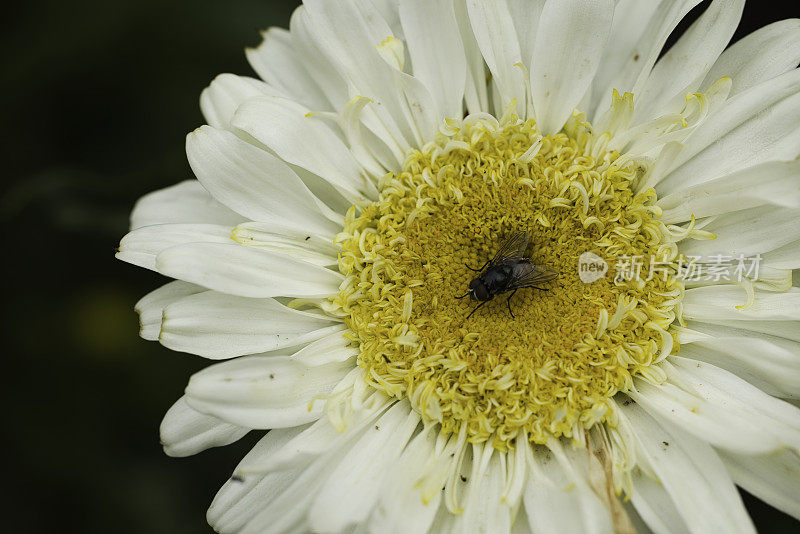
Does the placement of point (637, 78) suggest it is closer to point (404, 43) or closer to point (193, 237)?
point (404, 43)

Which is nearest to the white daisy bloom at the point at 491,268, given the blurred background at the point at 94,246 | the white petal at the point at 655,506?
the white petal at the point at 655,506

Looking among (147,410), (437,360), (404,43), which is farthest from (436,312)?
(147,410)

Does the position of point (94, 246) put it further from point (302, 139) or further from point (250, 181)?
point (302, 139)

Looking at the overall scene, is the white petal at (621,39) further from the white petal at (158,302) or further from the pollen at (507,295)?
the white petal at (158,302)

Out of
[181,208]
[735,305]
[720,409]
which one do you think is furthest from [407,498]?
[181,208]

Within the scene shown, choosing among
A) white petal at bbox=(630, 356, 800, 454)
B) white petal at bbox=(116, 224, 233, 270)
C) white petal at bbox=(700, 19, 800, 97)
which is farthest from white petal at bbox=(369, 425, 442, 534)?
white petal at bbox=(700, 19, 800, 97)

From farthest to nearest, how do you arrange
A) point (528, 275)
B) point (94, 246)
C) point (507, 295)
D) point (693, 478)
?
point (94, 246) → point (507, 295) → point (528, 275) → point (693, 478)
